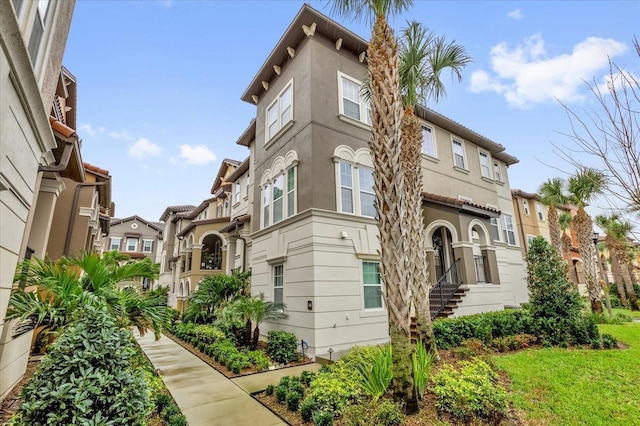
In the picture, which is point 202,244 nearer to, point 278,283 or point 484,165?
point 278,283

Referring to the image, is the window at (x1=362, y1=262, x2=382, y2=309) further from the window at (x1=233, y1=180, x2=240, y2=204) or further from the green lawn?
the window at (x1=233, y1=180, x2=240, y2=204)

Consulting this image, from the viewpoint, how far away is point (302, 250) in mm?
10578

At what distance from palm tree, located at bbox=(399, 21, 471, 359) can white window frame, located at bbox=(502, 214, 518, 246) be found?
13.1 meters

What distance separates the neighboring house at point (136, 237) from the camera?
40438 mm

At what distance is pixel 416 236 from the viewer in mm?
8055

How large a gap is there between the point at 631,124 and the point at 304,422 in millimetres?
6271

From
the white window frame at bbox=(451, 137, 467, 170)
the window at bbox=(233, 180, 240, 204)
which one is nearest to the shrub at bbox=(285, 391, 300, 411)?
the white window frame at bbox=(451, 137, 467, 170)

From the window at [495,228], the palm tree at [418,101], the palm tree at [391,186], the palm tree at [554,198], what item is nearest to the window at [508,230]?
the window at [495,228]

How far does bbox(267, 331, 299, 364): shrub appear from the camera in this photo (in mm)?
9073

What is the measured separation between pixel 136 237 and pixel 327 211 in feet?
134

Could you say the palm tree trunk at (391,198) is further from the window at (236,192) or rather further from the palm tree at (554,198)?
the palm tree at (554,198)

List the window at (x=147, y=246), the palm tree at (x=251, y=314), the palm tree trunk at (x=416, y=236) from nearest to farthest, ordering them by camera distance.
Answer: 1. the palm tree trunk at (x=416, y=236)
2. the palm tree at (x=251, y=314)
3. the window at (x=147, y=246)

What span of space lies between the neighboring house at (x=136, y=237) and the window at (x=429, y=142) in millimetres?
38548

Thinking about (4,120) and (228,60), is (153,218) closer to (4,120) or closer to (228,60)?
(228,60)
